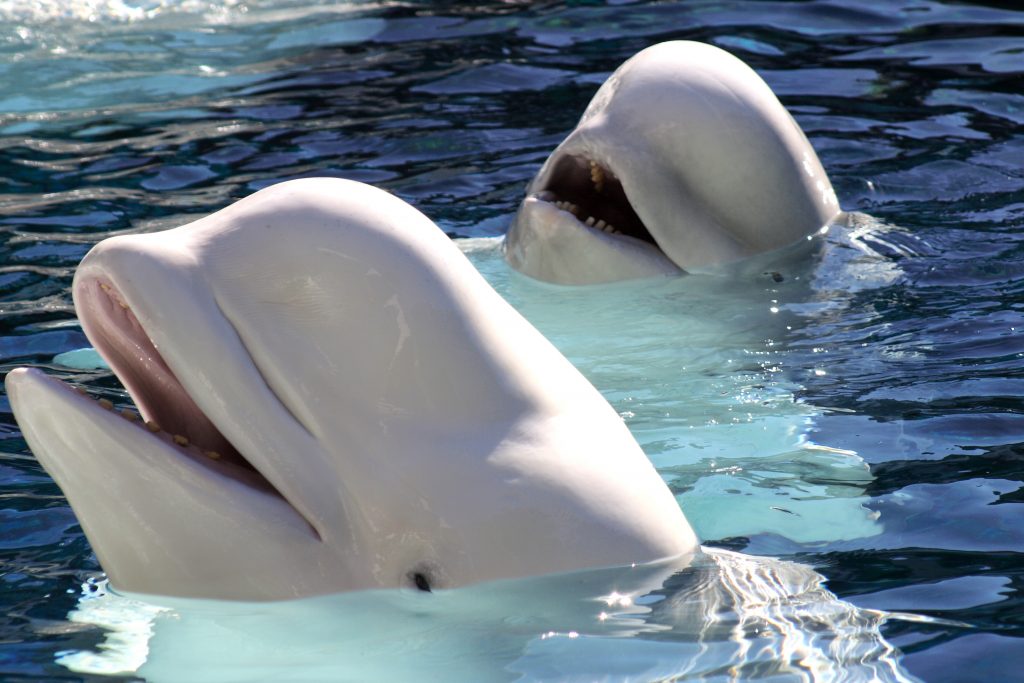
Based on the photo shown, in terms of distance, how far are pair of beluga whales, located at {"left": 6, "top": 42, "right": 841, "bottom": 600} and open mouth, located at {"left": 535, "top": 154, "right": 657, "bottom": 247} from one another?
10.8 ft

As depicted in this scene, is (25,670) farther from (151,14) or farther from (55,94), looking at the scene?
(151,14)

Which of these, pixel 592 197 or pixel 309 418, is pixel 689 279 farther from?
pixel 309 418

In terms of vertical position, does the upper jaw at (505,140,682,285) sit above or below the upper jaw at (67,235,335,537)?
below

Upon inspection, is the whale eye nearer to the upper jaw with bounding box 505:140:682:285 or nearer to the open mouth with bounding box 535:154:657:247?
the upper jaw with bounding box 505:140:682:285

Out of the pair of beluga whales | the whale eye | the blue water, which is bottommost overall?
the blue water

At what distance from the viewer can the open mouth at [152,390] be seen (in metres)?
3.15

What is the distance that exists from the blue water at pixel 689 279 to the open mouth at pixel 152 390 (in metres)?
0.46

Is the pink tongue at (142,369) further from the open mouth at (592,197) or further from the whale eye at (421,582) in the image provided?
the open mouth at (592,197)

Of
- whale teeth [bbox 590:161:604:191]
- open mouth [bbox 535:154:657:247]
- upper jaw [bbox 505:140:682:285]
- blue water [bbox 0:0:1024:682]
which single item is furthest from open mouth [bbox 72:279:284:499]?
whale teeth [bbox 590:161:604:191]

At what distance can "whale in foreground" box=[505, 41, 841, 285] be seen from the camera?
6355mm

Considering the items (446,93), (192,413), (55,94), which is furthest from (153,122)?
(192,413)

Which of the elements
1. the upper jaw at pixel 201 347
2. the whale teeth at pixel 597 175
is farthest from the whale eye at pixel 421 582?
the whale teeth at pixel 597 175

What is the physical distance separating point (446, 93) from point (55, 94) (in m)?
2.70

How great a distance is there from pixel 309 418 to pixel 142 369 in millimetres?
407
